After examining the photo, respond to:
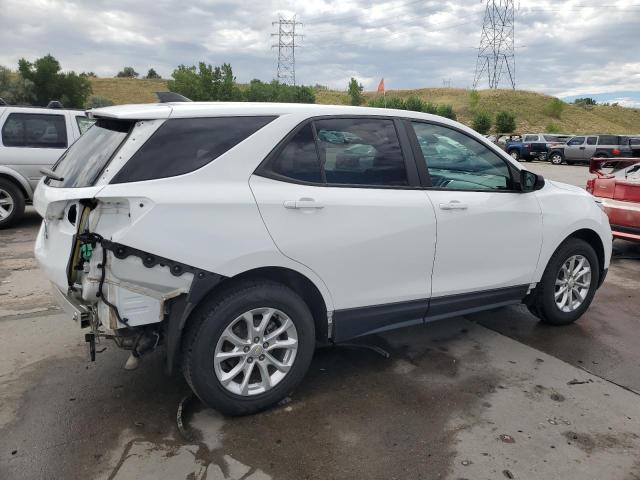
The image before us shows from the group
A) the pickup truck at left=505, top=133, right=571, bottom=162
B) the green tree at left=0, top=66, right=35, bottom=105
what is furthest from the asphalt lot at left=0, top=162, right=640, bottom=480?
the green tree at left=0, top=66, right=35, bottom=105

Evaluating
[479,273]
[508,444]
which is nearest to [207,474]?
[508,444]

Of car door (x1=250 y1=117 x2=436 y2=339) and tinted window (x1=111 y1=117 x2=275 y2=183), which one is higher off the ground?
tinted window (x1=111 y1=117 x2=275 y2=183)

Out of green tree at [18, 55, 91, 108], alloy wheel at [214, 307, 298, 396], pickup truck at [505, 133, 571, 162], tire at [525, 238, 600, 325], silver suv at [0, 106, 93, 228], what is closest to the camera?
alloy wheel at [214, 307, 298, 396]

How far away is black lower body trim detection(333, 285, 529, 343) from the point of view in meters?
3.32

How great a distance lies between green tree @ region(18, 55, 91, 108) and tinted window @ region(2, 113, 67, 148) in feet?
173

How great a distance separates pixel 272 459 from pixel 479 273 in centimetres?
205

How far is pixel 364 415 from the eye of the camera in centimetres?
309

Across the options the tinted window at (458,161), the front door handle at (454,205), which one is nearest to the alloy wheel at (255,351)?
the front door handle at (454,205)

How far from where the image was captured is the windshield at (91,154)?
2830 millimetres

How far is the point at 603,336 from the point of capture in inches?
173

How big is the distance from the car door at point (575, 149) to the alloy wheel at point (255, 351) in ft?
89.3

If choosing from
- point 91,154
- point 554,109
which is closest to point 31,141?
point 91,154

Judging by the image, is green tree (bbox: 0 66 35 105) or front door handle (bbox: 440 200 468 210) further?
green tree (bbox: 0 66 35 105)

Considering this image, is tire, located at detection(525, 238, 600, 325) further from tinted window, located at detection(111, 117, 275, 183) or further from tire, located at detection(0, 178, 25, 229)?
tire, located at detection(0, 178, 25, 229)
